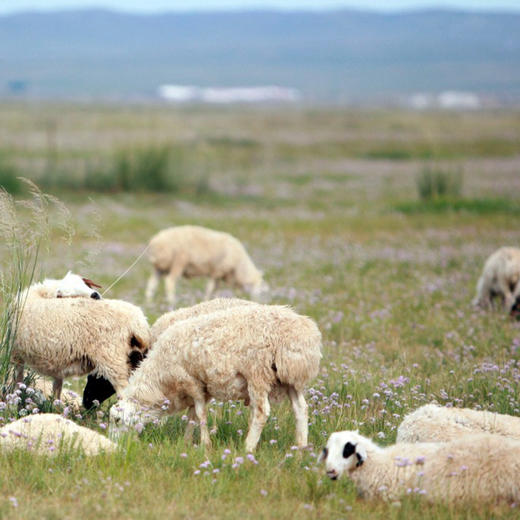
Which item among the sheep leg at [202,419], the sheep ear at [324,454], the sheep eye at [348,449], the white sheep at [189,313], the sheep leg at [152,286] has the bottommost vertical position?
the sheep leg at [152,286]

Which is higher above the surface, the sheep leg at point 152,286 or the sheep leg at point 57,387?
the sheep leg at point 57,387

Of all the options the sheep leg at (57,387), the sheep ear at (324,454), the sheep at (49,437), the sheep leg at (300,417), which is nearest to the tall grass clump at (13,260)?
the sheep leg at (57,387)

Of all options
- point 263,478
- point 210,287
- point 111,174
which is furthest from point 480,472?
point 111,174

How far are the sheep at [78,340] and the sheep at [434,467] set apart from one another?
2.59 m

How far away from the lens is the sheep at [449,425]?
686 cm

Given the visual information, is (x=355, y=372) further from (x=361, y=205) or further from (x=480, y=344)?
(x=361, y=205)

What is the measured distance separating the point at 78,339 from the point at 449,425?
10.9 ft

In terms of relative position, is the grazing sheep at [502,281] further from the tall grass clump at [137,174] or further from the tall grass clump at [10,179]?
the tall grass clump at [137,174]

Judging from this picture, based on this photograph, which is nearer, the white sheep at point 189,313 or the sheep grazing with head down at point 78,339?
the sheep grazing with head down at point 78,339

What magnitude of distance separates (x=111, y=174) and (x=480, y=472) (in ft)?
80.1

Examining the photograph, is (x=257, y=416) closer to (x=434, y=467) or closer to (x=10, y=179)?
(x=434, y=467)

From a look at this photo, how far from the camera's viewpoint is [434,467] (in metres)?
6.04

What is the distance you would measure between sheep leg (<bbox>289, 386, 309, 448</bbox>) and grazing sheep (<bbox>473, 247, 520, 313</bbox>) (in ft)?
21.7

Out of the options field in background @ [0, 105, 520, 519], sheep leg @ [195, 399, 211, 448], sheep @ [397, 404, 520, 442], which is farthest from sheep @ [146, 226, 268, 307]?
sheep @ [397, 404, 520, 442]
